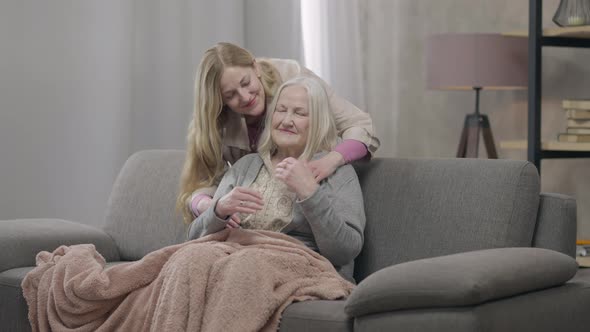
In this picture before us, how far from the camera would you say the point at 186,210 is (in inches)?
113

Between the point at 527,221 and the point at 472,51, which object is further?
the point at 472,51

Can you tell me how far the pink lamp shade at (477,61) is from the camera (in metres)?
4.28

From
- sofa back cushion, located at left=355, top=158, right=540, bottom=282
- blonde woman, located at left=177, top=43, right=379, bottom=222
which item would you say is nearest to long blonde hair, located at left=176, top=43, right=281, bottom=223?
blonde woman, located at left=177, top=43, right=379, bottom=222

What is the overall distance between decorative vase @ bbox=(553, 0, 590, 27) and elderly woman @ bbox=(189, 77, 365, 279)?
5.29ft

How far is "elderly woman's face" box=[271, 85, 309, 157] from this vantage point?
2689mm

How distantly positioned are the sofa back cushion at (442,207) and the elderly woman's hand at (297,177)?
312 millimetres

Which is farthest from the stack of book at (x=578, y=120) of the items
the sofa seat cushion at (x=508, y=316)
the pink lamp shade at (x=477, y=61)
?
the sofa seat cushion at (x=508, y=316)

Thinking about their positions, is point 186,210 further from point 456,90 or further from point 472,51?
point 456,90

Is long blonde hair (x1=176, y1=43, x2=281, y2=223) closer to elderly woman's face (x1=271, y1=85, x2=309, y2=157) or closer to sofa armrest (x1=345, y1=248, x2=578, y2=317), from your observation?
elderly woman's face (x1=271, y1=85, x2=309, y2=157)

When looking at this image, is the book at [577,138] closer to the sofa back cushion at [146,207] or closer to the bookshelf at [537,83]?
the bookshelf at [537,83]

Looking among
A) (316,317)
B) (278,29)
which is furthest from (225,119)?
(278,29)

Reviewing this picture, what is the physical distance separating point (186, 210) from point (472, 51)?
6.13 feet

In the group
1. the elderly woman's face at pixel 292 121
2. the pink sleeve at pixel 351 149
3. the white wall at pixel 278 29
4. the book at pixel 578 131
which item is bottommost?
the book at pixel 578 131

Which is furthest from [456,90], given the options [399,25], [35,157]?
[35,157]
